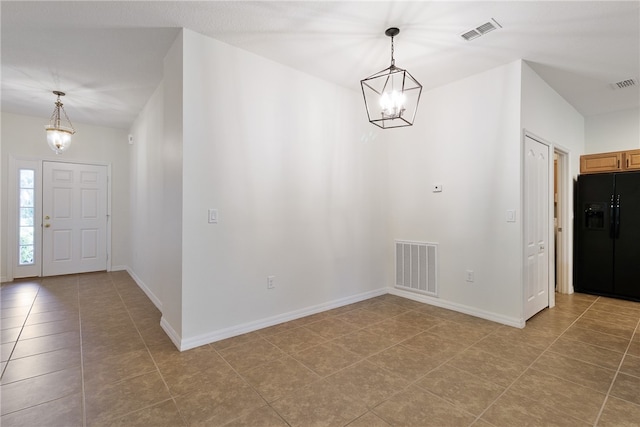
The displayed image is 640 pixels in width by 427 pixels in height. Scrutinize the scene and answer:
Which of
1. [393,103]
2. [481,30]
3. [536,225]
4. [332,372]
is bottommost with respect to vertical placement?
[332,372]

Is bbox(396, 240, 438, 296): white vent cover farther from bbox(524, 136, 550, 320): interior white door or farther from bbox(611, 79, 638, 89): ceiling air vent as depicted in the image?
bbox(611, 79, 638, 89): ceiling air vent

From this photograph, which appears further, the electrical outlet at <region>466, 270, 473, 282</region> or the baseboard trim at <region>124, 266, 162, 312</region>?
the baseboard trim at <region>124, 266, 162, 312</region>

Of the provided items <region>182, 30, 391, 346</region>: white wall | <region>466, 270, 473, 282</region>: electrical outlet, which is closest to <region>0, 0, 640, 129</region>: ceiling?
<region>182, 30, 391, 346</region>: white wall

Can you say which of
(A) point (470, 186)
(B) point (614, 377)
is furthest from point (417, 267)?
(B) point (614, 377)

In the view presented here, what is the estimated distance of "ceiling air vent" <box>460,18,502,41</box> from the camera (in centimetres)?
260

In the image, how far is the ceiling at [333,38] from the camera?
2408mm

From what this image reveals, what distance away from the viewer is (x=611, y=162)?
14.9 ft

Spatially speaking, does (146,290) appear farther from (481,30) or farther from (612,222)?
(612,222)

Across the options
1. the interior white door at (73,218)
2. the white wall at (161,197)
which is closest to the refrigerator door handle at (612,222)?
the white wall at (161,197)

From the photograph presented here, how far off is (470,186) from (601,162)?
2728mm

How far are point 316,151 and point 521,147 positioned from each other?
2.23 meters

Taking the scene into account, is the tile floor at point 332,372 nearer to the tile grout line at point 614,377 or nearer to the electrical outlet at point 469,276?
the tile grout line at point 614,377

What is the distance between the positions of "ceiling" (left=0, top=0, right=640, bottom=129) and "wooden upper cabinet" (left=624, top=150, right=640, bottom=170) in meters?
0.90

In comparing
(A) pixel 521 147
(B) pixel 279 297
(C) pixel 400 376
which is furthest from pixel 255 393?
(A) pixel 521 147
